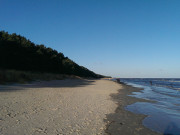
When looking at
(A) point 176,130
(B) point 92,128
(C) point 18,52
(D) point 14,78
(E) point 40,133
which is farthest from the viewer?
(C) point 18,52

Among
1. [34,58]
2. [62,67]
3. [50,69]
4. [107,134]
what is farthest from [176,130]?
[62,67]

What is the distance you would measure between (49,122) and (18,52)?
32.0 metres

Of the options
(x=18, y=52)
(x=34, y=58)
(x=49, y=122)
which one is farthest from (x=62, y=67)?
(x=49, y=122)

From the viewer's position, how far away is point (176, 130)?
4.42 metres

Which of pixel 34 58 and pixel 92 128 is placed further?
pixel 34 58

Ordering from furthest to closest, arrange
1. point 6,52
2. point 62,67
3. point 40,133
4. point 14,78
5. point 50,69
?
point 62,67 < point 50,69 < point 6,52 < point 14,78 < point 40,133

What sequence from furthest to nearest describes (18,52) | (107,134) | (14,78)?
1. (18,52)
2. (14,78)
3. (107,134)

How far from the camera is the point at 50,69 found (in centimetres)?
4662

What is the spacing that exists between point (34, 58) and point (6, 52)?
388 inches

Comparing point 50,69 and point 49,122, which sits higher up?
point 50,69

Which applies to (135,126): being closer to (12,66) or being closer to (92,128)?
(92,128)

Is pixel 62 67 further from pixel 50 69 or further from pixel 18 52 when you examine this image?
pixel 18 52

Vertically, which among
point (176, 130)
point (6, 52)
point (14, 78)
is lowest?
point (176, 130)

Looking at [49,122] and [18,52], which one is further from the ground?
[18,52]
